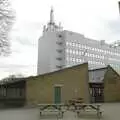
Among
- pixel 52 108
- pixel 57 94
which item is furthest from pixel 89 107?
pixel 57 94

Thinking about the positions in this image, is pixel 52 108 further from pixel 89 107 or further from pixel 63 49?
pixel 63 49

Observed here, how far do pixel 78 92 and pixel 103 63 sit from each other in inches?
3034

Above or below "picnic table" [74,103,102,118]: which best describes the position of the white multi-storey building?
above

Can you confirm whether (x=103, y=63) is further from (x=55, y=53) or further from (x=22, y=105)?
(x=22, y=105)

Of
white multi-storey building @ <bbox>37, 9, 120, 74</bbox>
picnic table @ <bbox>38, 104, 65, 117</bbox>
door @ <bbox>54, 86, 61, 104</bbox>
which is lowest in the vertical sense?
picnic table @ <bbox>38, 104, 65, 117</bbox>

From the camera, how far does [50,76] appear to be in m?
36.8

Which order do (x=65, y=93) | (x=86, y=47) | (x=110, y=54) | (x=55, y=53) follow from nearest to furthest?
(x=65, y=93), (x=55, y=53), (x=86, y=47), (x=110, y=54)

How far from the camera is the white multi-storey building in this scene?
4060 inches

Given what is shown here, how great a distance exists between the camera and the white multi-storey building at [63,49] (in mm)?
103125

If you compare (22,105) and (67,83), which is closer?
(22,105)

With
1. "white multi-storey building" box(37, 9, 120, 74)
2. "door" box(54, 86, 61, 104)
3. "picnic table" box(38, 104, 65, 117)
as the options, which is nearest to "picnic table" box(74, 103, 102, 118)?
"picnic table" box(38, 104, 65, 117)

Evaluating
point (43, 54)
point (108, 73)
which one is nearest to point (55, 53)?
point (43, 54)

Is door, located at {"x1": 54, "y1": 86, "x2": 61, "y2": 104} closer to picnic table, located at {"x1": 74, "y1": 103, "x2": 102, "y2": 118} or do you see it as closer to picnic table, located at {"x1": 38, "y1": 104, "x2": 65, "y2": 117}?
picnic table, located at {"x1": 74, "y1": 103, "x2": 102, "y2": 118}

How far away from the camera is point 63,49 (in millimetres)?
105125
